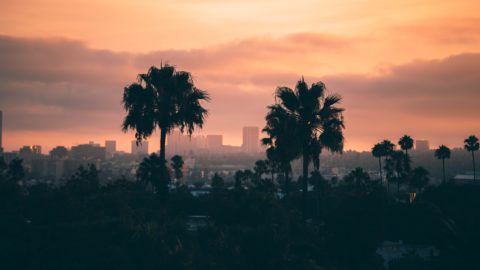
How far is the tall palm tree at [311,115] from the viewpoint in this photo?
102 feet

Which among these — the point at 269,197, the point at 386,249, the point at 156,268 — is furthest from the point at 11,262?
the point at 386,249

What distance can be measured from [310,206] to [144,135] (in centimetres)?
4278

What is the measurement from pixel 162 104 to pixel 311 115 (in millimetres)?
7254

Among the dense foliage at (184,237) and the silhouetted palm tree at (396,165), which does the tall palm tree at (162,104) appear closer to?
the dense foliage at (184,237)

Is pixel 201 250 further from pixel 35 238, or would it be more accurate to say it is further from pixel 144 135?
pixel 144 135

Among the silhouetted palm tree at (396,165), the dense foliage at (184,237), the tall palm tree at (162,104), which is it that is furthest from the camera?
the silhouetted palm tree at (396,165)

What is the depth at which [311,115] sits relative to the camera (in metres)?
31.2

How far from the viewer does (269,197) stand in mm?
23875

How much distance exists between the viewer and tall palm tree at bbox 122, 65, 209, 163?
96.1 ft

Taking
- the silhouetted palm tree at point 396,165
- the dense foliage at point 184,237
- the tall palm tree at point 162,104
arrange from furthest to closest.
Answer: the silhouetted palm tree at point 396,165 → the tall palm tree at point 162,104 → the dense foliage at point 184,237

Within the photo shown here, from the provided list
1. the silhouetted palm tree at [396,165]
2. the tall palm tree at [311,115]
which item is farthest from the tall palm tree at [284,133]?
the silhouetted palm tree at [396,165]

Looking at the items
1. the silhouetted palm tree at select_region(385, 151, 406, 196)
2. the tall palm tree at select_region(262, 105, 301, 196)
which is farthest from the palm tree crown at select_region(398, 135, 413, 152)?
the tall palm tree at select_region(262, 105, 301, 196)

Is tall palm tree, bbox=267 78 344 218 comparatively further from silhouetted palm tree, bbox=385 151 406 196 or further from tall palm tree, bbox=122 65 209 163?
silhouetted palm tree, bbox=385 151 406 196

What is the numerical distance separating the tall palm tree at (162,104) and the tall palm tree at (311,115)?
4529mm
